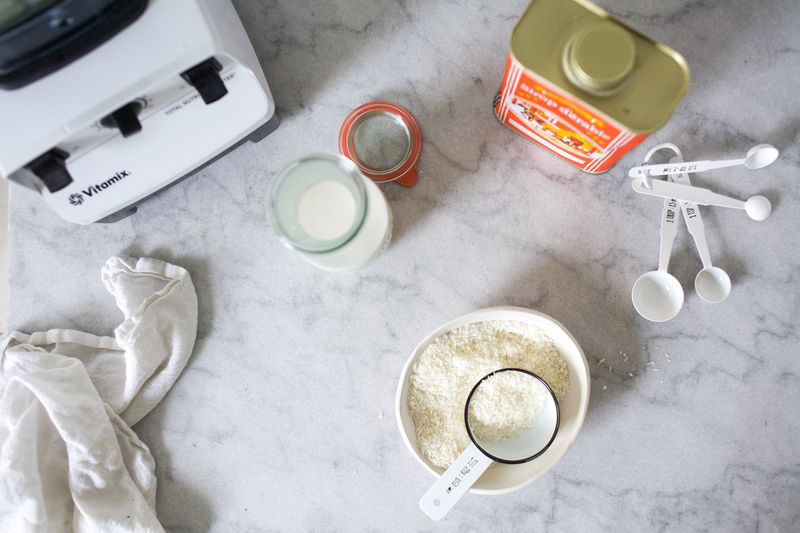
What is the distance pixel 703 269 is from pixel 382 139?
463mm

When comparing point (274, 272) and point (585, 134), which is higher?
point (585, 134)

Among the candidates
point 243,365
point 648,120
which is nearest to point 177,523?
point 243,365

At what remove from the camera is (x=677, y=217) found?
0.76 meters

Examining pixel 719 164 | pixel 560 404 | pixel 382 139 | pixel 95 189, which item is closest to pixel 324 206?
pixel 382 139

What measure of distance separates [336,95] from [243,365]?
397mm

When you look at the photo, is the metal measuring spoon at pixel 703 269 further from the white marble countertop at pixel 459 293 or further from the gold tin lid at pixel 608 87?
the gold tin lid at pixel 608 87

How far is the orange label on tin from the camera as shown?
59 cm

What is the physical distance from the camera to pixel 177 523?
793mm

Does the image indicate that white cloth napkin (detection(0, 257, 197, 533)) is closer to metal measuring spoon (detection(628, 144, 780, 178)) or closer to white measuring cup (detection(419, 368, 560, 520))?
white measuring cup (detection(419, 368, 560, 520))

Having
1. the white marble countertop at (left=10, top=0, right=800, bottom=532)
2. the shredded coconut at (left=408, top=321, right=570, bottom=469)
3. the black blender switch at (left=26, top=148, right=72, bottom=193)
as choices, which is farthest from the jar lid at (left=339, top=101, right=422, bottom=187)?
the black blender switch at (left=26, top=148, right=72, bottom=193)

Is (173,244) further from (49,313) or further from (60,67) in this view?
(60,67)

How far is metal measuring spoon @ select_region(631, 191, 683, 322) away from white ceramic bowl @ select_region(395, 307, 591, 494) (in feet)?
0.44

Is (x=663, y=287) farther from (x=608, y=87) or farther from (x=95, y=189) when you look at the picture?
(x=95, y=189)

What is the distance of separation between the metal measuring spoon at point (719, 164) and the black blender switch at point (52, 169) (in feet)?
2.24
